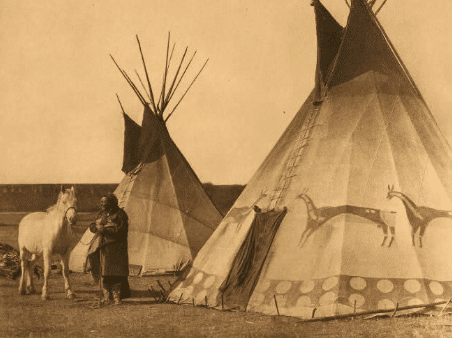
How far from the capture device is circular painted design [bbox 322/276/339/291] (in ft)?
27.2

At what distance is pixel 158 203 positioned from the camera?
15.4m

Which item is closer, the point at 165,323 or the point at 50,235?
the point at 165,323

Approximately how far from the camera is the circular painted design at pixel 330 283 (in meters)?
8.28

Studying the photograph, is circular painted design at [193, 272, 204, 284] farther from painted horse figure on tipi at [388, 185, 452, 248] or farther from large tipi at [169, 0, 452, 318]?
painted horse figure on tipi at [388, 185, 452, 248]

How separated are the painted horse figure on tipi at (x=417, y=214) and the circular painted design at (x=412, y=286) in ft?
1.93

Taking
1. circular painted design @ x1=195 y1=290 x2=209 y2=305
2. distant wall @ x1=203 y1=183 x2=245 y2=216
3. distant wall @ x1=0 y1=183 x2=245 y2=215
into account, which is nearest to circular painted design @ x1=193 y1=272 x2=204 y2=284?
circular painted design @ x1=195 y1=290 x2=209 y2=305

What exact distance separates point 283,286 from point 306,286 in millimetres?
330

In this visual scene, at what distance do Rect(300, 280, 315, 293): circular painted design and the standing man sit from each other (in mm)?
2935

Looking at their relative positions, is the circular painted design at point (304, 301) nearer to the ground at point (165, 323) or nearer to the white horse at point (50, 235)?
the ground at point (165, 323)

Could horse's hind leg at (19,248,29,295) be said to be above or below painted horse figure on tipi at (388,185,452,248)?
below

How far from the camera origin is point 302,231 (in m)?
9.05

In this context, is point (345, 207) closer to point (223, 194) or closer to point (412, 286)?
point (412, 286)

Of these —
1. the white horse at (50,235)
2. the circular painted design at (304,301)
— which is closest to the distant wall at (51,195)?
the white horse at (50,235)

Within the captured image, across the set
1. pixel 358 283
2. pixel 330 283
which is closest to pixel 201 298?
pixel 330 283
